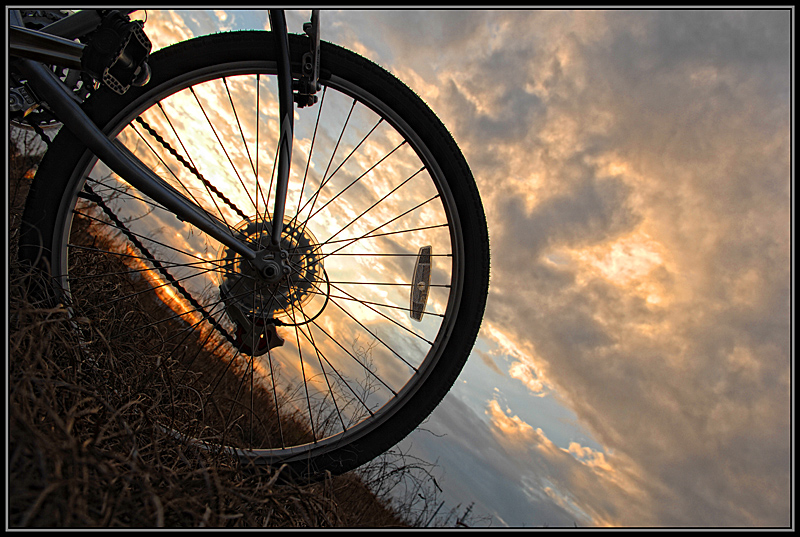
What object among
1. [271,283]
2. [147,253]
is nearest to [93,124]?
[271,283]

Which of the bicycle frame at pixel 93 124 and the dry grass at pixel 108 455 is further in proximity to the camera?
the bicycle frame at pixel 93 124

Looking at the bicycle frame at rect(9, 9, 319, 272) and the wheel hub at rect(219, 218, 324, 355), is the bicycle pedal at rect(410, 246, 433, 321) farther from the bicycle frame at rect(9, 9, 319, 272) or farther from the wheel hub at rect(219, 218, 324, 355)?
the bicycle frame at rect(9, 9, 319, 272)

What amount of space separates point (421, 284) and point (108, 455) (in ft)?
3.61

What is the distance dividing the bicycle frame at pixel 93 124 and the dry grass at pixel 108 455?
390mm

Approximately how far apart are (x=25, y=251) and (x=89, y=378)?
1.74 ft

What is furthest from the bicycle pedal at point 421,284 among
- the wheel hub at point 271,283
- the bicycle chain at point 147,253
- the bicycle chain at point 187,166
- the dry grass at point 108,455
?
the bicycle chain at point 187,166

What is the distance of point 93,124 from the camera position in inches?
44.2

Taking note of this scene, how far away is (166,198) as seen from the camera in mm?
1169

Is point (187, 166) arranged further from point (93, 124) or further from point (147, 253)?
point (93, 124)

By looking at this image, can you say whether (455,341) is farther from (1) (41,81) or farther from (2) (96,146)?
(1) (41,81)

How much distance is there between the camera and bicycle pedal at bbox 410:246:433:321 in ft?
5.01

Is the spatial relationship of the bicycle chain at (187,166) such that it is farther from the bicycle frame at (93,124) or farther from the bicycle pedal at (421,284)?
the bicycle pedal at (421,284)

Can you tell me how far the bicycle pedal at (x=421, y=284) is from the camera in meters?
1.53

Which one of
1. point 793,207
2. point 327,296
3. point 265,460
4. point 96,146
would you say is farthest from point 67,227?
point 793,207
